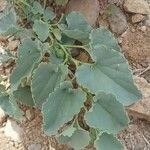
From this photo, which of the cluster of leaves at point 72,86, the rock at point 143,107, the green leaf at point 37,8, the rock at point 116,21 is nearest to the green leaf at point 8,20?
the cluster of leaves at point 72,86

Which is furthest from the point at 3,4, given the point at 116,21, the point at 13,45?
the point at 116,21

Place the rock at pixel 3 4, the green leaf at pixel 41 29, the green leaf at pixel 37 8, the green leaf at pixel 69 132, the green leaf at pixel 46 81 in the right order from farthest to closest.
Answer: the rock at pixel 3 4
the green leaf at pixel 37 8
the green leaf at pixel 41 29
the green leaf at pixel 46 81
the green leaf at pixel 69 132

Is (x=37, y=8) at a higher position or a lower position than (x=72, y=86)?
higher

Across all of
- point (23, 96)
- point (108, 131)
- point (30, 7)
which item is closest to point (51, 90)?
point (23, 96)

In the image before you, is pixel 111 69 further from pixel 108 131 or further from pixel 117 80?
pixel 108 131

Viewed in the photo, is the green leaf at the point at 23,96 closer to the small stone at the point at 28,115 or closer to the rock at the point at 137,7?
the small stone at the point at 28,115

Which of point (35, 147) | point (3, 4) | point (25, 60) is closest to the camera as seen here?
point (25, 60)

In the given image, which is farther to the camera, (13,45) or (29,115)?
(13,45)

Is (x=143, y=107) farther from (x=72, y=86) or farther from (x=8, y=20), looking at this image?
(x=8, y=20)
